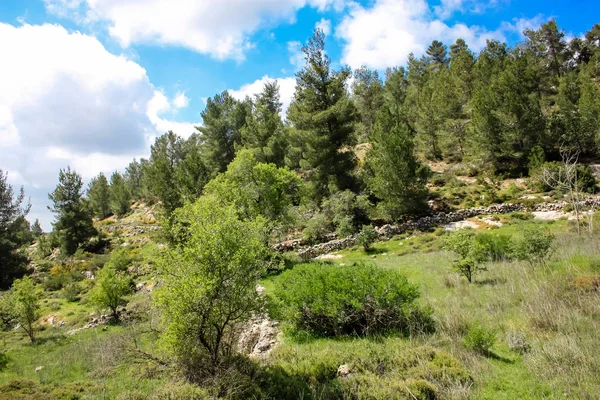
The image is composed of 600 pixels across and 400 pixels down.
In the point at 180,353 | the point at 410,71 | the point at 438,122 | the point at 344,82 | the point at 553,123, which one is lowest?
the point at 180,353

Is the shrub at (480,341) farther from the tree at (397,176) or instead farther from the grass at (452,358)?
the tree at (397,176)

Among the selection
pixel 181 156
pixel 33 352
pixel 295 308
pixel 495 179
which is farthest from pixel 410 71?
pixel 33 352

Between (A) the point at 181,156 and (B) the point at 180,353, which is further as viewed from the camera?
(A) the point at 181,156

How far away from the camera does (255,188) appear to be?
23.4 meters

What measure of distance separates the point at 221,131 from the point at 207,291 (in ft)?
150

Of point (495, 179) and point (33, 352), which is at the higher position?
point (495, 179)

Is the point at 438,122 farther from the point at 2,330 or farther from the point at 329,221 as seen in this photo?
the point at 2,330

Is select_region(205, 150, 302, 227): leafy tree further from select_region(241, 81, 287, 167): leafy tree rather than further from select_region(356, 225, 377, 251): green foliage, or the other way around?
select_region(241, 81, 287, 167): leafy tree

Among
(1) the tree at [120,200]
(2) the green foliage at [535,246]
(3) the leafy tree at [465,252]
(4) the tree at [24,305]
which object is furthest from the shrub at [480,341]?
(1) the tree at [120,200]

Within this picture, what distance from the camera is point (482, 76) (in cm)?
4359

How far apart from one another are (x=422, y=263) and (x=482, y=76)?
124ft

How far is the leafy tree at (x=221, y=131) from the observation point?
49.7 metres

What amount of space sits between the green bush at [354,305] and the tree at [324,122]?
20435 mm

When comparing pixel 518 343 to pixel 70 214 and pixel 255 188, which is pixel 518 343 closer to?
pixel 255 188
